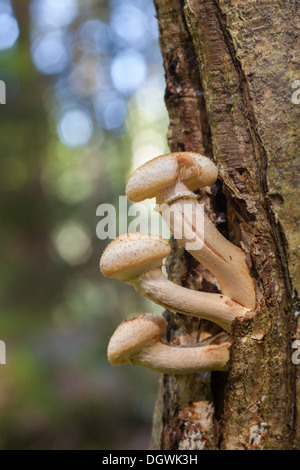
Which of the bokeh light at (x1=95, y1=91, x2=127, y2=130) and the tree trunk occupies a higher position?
the bokeh light at (x1=95, y1=91, x2=127, y2=130)

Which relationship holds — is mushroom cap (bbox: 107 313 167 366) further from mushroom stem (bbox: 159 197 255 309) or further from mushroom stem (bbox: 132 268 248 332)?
mushroom stem (bbox: 159 197 255 309)

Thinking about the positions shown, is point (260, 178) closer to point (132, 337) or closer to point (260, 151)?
point (260, 151)

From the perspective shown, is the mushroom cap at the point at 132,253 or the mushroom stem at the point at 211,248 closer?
the mushroom cap at the point at 132,253

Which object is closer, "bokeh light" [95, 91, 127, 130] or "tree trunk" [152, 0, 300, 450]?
"tree trunk" [152, 0, 300, 450]

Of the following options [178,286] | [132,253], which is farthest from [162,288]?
[132,253]

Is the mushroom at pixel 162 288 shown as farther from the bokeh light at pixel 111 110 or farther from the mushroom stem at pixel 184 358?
the bokeh light at pixel 111 110

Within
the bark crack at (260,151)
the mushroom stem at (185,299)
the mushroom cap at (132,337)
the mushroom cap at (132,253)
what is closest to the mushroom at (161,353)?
the mushroom cap at (132,337)

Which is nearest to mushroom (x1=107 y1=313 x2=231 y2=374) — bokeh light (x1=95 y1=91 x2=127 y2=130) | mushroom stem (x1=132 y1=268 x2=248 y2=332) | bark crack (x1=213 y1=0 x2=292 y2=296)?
mushroom stem (x1=132 y1=268 x2=248 y2=332)

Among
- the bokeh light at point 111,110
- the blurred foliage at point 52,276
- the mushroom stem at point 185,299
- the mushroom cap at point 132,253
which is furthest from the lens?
the bokeh light at point 111,110

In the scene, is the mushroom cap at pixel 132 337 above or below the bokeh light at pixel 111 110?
below
